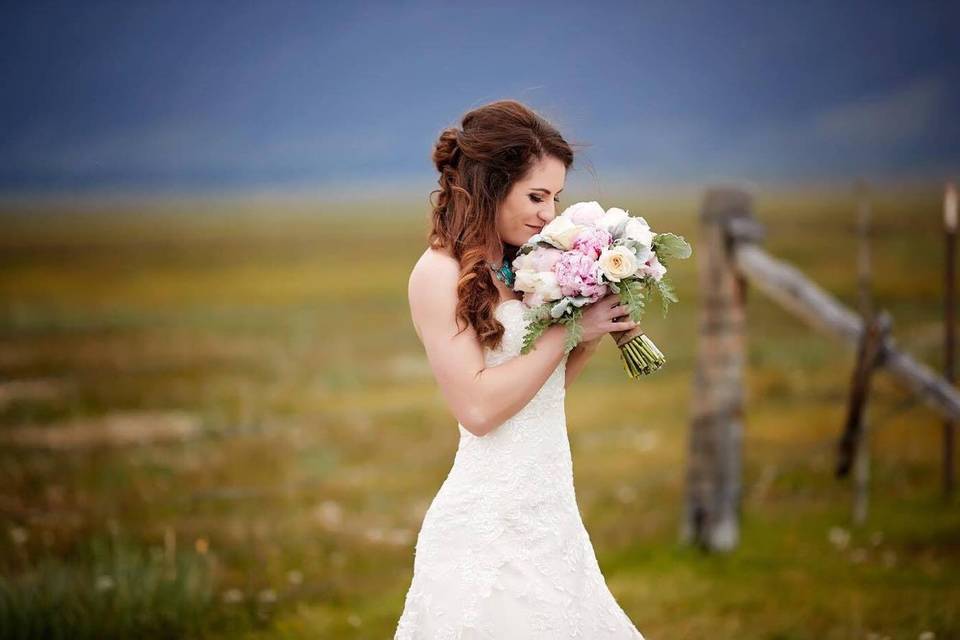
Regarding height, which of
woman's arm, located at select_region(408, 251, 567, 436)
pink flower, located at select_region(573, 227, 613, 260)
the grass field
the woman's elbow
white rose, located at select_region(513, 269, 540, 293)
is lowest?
the grass field

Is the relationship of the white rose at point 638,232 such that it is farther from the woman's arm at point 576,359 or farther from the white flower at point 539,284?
the woman's arm at point 576,359

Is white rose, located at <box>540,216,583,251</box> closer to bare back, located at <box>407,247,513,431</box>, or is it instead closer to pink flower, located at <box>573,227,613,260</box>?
pink flower, located at <box>573,227,613,260</box>

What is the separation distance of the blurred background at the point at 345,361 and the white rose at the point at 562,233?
404mm

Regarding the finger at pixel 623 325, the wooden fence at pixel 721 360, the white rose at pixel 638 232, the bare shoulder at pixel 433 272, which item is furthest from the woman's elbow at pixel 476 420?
the wooden fence at pixel 721 360

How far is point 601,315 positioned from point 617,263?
20 cm

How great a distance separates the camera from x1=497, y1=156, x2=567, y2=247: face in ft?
10.5

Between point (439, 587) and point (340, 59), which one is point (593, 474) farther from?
point (340, 59)

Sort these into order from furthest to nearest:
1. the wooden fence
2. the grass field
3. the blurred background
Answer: the wooden fence → the blurred background → the grass field

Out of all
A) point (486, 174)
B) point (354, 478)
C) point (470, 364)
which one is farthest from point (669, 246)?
point (354, 478)

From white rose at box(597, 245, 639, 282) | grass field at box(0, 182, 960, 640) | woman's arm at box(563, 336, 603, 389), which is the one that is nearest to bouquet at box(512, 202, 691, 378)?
white rose at box(597, 245, 639, 282)

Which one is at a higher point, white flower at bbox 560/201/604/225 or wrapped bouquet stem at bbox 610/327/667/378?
white flower at bbox 560/201/604/225

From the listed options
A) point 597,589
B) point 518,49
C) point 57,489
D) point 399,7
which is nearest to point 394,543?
point 57,489

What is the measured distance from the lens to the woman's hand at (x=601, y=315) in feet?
10.2

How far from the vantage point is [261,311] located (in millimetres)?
25953
